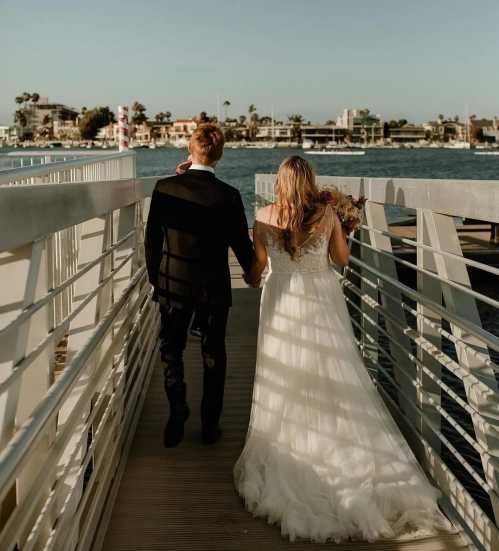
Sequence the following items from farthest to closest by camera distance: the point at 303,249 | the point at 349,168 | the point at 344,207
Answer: the point at 349,168 → the point at 344,207 → the point at 303,249

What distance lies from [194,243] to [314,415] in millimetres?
1075

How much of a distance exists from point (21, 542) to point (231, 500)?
3.85 ft

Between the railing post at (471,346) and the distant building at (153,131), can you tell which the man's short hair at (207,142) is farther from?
the distant building at (153,131)

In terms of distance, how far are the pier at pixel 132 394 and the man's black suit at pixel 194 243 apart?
259 mm

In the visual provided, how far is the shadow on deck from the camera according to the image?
3035 millimetres

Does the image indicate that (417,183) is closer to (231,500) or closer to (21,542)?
(231,500)

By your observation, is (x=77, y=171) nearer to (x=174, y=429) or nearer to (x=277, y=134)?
(x=174, y=429)

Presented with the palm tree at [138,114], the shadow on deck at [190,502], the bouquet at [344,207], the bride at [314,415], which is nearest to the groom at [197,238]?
the bride at [314,415]

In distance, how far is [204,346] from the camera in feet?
13.4

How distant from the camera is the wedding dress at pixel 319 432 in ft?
10.3

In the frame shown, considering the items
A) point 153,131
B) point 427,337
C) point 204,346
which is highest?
point 427,337

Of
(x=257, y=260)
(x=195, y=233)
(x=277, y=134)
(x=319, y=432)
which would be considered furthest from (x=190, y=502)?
(x=277, y=134)

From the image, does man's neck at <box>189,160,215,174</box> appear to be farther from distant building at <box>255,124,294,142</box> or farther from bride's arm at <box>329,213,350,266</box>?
distant building at <box>255,124,294,142</box>

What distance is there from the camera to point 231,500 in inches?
136
